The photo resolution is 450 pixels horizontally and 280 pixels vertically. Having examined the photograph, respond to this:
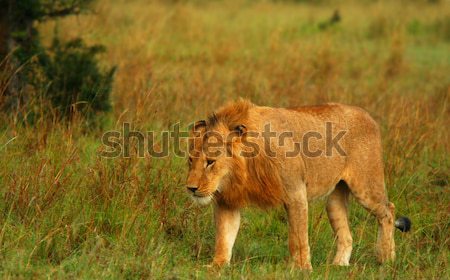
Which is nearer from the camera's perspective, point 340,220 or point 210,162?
point 210,162

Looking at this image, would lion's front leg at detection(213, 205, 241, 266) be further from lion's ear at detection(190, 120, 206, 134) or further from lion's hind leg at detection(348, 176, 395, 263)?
lion's hind leg at detection(348, 176, 395, 263)

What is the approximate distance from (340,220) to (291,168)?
84 cm

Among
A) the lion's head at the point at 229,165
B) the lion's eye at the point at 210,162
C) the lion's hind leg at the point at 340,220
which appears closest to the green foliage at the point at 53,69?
the lion's hind leg at the point at 340,220

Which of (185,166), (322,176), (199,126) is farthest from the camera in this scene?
(185,166)

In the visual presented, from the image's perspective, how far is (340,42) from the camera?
1295 cm

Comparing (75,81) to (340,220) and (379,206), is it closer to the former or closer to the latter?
(340,220)

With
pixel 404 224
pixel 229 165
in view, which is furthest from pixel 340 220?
pixel 229 165

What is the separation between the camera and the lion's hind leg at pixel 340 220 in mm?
5336

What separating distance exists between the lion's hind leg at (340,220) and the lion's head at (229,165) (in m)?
0.83

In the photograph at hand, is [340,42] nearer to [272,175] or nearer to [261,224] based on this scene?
[261,224]

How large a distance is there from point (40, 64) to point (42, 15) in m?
0.47

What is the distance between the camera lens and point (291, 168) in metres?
4.77

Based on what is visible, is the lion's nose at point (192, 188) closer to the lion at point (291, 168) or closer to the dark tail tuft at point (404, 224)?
the lion at point (291, 168)

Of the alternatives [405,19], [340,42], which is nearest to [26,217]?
[340,42]
